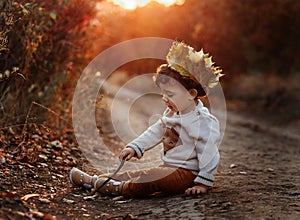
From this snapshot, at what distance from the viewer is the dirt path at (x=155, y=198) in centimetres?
306

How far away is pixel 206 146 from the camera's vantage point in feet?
11.8

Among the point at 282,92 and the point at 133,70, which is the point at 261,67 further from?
the point at 133,70

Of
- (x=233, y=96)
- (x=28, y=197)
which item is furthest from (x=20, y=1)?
(x=233, y=96)

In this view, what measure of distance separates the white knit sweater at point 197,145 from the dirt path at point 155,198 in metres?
0.20

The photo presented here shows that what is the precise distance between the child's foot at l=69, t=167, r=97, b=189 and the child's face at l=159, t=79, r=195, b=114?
89 centimetres

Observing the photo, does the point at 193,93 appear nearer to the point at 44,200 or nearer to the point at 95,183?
the point at 95,183

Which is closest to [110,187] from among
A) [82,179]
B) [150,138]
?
[82,179]

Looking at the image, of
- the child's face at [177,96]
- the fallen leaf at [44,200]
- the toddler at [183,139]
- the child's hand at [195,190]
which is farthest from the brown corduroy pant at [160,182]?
the fallen leaf at [44,200]

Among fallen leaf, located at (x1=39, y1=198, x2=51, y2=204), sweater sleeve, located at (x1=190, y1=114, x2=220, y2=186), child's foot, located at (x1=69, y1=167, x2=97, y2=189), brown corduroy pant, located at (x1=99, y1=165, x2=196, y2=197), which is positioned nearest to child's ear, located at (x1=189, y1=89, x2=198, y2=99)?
sweater sleeve, located at (x1=190, y1=114, x2=220, y2=186)

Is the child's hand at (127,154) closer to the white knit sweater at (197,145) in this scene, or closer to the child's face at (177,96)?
the white knit sweater at (197,145)

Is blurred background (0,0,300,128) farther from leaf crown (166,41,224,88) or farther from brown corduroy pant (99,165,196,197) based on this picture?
brown corduroy pant (99,165,196,197)

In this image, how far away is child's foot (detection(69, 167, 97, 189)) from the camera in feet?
12.6

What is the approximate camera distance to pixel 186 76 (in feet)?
12.1

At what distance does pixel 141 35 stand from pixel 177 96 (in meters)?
7.90
